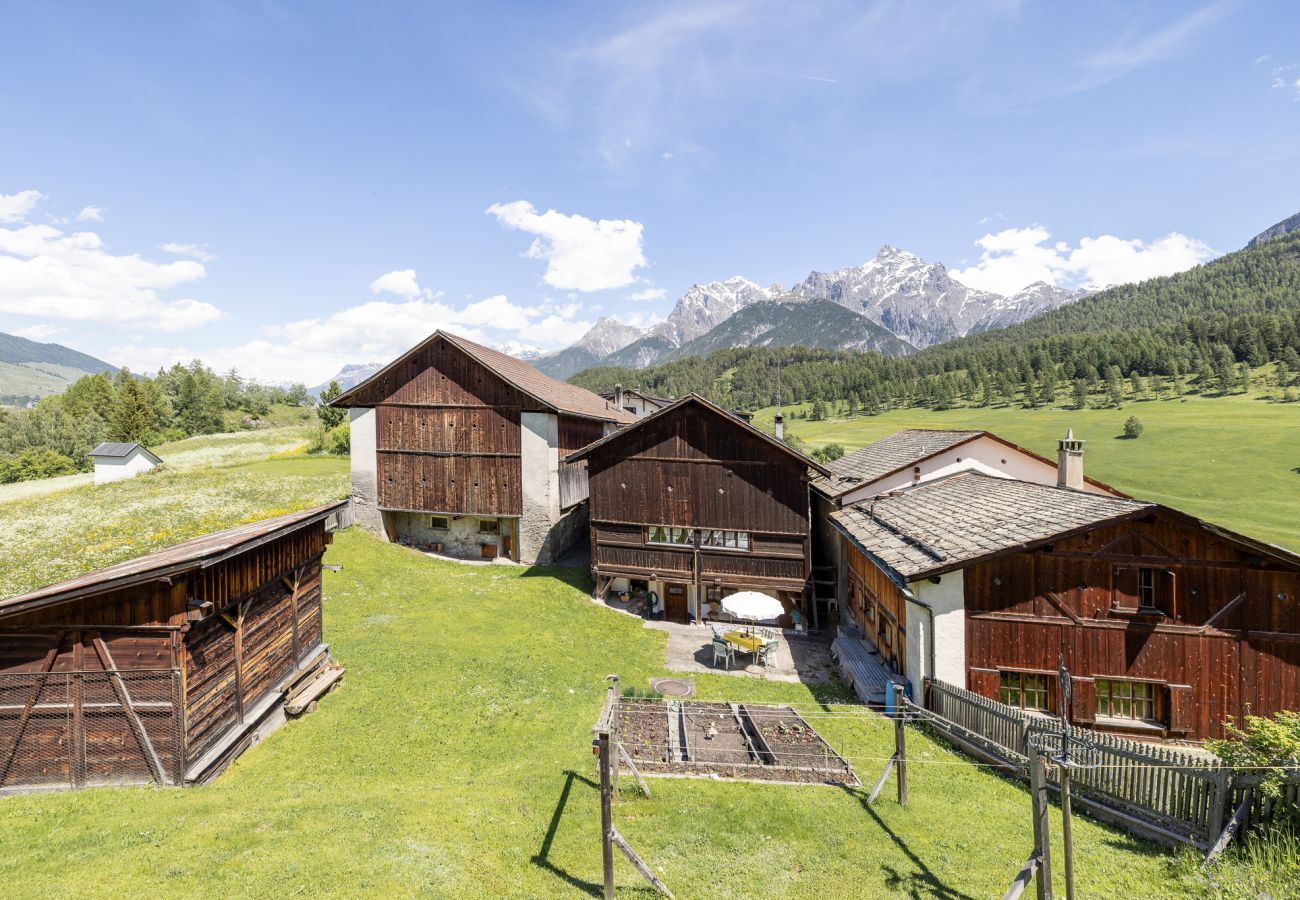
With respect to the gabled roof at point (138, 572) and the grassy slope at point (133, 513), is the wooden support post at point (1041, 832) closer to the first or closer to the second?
the gabled roof at point (138, 572)

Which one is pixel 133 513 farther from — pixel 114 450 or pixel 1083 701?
pixel 1083 701

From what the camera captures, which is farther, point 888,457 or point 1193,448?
point 1193,448

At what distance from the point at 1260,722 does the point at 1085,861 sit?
13.2 feet

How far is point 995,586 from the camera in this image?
1507cm

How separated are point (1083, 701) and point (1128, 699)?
4.11 ft

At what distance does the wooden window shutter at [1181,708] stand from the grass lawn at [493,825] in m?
6.16

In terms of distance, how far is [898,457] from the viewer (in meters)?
26.9

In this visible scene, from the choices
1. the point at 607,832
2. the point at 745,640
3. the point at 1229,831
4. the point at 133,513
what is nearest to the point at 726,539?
the point at 745,640

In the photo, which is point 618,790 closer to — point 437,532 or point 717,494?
point 717,494

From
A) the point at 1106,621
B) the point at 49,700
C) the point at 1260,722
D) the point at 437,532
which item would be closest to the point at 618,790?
the point at 49,700

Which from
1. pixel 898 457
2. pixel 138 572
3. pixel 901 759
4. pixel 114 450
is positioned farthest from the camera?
pixel 114 450

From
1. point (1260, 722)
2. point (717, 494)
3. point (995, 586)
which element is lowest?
point (1260, 722)

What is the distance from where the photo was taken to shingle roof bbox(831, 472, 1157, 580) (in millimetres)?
14672

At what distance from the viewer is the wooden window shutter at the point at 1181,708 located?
14.5m
